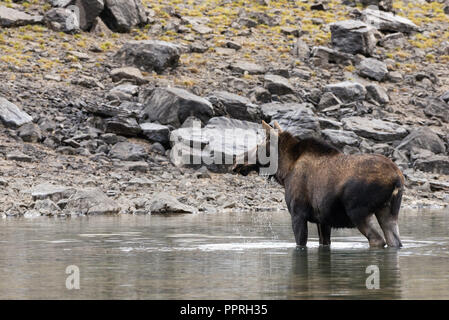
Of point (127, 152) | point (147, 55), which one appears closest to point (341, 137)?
point (127, 152)

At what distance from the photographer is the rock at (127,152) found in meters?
36.6

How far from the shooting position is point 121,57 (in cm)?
4997

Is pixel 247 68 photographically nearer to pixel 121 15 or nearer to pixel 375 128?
pixel 121 15

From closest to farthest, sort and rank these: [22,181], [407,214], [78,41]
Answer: [407,214], [22,181], [78,41]

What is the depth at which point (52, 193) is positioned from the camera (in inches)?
1118

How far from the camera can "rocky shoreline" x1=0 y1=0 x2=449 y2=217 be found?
33125mm

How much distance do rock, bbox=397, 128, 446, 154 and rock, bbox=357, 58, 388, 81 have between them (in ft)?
37.4

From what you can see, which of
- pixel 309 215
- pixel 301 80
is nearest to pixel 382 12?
pixel 301 80

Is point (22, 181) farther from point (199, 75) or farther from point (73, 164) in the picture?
point (199, 75)

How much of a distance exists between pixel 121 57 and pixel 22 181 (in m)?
20.0

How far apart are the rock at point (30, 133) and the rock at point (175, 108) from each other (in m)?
5.26

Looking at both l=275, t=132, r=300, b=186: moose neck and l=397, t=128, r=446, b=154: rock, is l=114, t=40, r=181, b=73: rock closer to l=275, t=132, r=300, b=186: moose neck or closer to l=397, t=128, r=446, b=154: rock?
l=397, t=128, r=446, b=154: rock

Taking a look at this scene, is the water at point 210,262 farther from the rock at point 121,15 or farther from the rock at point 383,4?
the rock at point 383,4

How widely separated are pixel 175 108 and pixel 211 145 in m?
3.53
